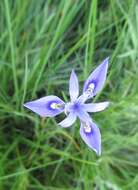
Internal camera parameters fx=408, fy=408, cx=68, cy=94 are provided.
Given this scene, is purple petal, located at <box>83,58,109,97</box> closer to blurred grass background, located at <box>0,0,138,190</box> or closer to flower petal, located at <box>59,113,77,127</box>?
flower petal, located at <box>59,113,77,127</box>

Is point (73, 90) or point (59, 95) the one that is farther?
point (59, 95)

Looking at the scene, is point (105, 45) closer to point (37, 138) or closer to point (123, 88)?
point (123, 88)

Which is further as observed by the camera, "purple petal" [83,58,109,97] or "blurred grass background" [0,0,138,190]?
"blurred grass background" [0,0,138,190]

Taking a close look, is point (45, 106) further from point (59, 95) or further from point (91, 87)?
point (59, 95)

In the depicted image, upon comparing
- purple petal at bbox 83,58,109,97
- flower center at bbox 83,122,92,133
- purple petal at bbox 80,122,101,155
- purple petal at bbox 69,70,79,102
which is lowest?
purple petal at bbox 80,122,101,155

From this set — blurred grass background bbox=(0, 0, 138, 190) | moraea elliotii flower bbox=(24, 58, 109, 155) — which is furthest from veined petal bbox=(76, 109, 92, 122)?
blurred grass background bbox=(0, 0, 138, 190)

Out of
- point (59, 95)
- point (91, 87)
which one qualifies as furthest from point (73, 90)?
point (59, 95)
